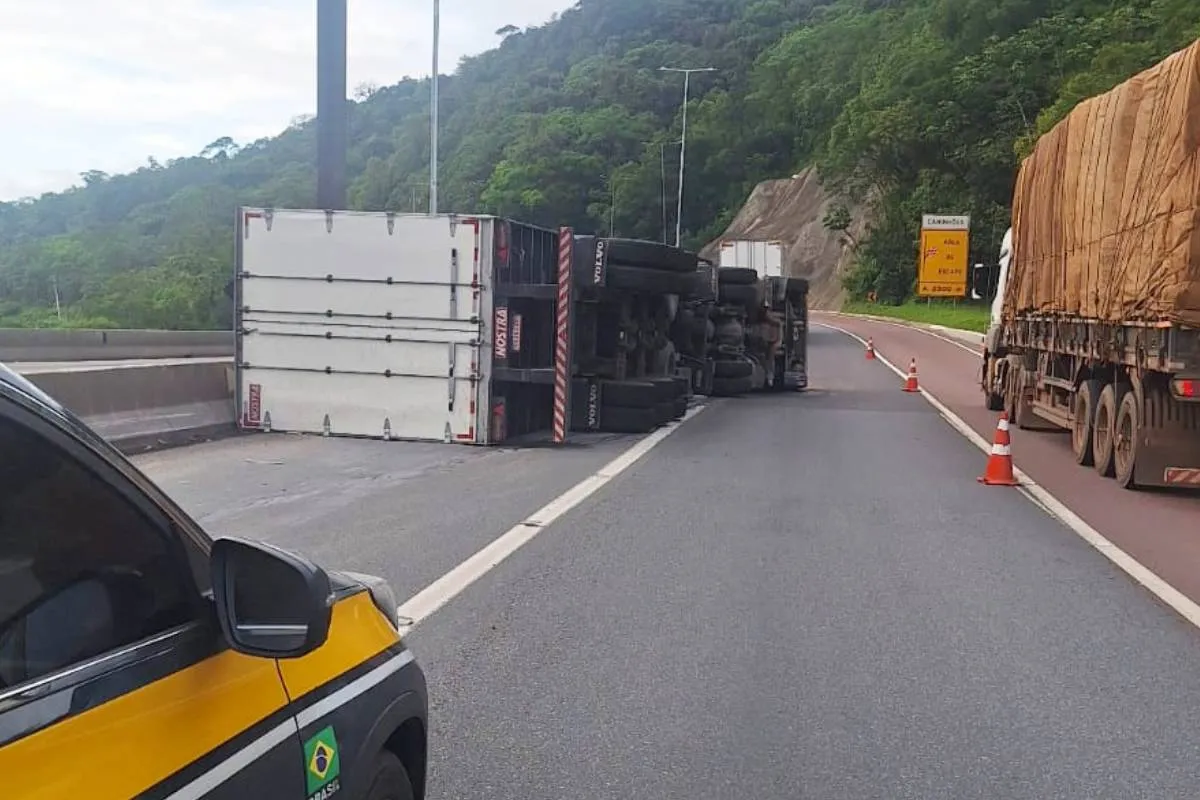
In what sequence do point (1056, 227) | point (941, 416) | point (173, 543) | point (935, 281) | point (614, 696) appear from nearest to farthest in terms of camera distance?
point (173, 543), point (614, 696), point (1056, 227), point (941, 416), point (935, 281)

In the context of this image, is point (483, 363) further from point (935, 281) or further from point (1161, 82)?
point (935, 281)

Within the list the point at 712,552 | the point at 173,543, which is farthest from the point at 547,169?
the point at 173,543

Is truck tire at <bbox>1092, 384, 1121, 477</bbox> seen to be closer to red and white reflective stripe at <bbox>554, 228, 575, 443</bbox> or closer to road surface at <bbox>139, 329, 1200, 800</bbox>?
road surface at <bbox>139, 329, 1200, 800</bbox>

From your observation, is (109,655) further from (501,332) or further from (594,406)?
(594,406)

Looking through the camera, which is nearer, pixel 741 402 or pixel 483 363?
pixel 483 363

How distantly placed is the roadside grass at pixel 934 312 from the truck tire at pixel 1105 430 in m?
40.4

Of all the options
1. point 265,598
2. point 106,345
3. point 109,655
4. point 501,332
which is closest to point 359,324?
point 501,332

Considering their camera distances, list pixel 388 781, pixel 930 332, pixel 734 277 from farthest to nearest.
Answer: pixel 930 332
pixel 734 277
pixel 388 781

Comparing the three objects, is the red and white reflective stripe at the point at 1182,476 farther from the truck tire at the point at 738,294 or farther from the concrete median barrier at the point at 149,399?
the truck tire at the point at 738,294

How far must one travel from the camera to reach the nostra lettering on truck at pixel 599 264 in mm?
14938

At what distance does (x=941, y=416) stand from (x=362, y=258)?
1008cm

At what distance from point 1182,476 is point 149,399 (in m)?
10.2

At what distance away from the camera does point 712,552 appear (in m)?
8.70

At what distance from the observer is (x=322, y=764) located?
2.58 metres
